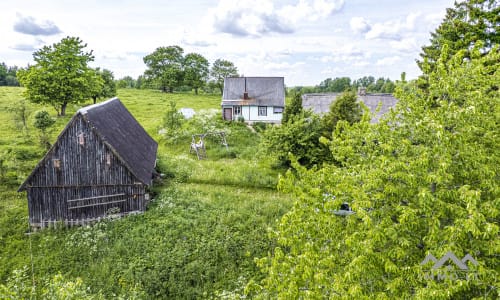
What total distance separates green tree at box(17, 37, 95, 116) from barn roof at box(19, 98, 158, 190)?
15.1 meters

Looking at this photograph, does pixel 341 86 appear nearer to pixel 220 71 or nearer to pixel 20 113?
pixel 220 71

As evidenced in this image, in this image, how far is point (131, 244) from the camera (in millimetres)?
16656

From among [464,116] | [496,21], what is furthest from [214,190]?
[496,21]

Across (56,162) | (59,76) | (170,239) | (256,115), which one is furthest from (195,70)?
(170,239)

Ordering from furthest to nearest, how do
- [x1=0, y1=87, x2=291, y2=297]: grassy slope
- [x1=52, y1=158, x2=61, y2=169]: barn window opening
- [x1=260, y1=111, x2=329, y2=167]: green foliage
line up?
Answer: [x1=260, y1=111, x2=329, y2=167]: green foliage, [x1=52, y1=158, x2=61, y2=169]: barn window opening, [x1=0, y1=87, x2=291, y2=297]: grassy slope

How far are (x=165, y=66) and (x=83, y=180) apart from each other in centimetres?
5400

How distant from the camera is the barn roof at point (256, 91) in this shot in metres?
42.1

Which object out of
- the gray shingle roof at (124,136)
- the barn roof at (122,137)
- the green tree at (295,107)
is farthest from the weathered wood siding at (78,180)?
the green tree at (295,107)

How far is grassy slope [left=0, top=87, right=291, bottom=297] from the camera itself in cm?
1494

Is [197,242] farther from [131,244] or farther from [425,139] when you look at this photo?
[425,139]

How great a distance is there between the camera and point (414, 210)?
739 centimetres

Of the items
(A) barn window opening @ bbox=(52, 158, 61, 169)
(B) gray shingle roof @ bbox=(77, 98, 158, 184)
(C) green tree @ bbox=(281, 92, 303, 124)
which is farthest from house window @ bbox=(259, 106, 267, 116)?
(A) barn window opening @ bbox=(52, 158, 61, 169)

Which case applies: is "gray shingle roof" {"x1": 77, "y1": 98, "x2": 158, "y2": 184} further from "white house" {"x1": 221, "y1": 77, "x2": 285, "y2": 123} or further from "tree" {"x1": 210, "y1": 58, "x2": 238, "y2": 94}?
"tree" {"x1": 210, "y1": 58, "x2": 238, "y2": 94}

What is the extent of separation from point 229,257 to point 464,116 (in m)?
12.1
